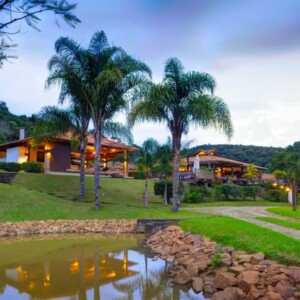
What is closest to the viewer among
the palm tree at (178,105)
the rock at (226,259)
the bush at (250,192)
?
the rock at (226,259)

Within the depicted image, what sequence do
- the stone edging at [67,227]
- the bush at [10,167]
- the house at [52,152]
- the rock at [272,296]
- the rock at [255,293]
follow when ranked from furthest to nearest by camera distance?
the house at [52,152] < the bush at [10,167] < the stone edging at [67,227] < the rock at [255,293] < the rock at [272,296]

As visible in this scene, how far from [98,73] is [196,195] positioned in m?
12.7

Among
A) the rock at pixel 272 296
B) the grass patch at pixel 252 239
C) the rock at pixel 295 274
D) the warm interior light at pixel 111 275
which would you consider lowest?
the warm interior light at pixel 111 275

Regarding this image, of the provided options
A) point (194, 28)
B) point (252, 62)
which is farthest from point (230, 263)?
point (252, 62)

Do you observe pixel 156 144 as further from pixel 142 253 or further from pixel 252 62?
pixel 142 253

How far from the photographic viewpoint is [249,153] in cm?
6806

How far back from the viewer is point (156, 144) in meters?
23.2

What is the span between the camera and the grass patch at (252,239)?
8148 mm

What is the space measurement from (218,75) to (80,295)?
16.1m

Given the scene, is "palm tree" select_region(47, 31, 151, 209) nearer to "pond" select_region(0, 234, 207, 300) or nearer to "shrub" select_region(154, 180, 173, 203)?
"pond" select_region(0, 234, 207, 300)

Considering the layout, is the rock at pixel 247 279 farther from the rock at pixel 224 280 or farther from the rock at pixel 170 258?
the rock at pixel 170 258

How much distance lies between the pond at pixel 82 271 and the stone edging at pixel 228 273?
0.39 meters

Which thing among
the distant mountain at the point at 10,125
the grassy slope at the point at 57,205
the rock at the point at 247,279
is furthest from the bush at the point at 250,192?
the rock at the point at 247,279

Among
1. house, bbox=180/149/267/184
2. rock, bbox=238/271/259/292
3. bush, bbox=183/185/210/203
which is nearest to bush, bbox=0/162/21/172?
bush, bbox=183/185/210/203
